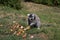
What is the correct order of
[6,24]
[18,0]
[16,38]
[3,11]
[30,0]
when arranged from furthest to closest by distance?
1. [30,0]
2. [18,0]
3. [3,11]
4. [6,24]
5. [16,38]

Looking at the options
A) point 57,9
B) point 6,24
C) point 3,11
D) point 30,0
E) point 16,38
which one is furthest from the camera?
point 30,0

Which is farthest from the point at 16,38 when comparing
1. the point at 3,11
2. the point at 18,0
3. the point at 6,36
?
the point at 18,0

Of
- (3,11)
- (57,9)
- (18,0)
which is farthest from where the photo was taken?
(57,9)

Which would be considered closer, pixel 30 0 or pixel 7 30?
pixel 7 30

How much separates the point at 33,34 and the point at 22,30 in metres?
0.50

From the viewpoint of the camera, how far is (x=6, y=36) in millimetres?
9023

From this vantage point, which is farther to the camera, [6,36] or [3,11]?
[3,11]

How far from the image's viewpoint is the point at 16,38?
8820 millimetres

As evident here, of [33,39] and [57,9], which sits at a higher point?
[33,39]

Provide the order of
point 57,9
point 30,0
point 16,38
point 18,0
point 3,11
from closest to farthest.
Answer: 1. point 16,38
2. point 3,11
3. point 18,0
4. point 57,9
5. point 30,0

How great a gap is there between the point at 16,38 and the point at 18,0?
7418mm

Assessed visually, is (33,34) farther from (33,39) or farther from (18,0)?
(18,0)

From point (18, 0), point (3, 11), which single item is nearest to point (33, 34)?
point (3, 11)

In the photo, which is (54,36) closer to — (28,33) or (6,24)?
(28,33)
